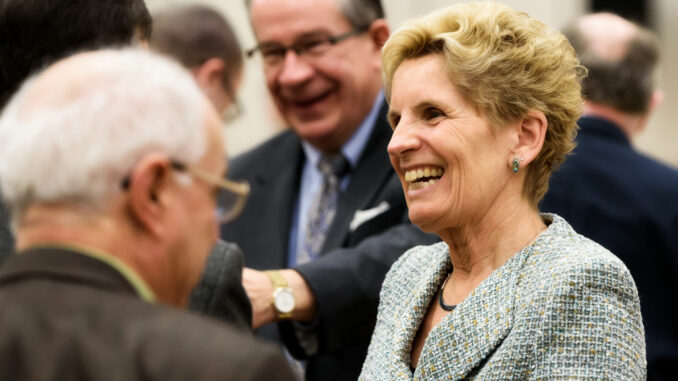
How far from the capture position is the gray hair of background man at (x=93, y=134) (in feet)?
5.72

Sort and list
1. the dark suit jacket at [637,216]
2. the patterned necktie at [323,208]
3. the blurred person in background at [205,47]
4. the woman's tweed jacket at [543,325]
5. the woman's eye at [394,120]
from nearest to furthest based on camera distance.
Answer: the woman's tweed jacket at [543,325] < the woman's eye at [394,120] < the patterned necktie at [323,208] < the dark suit jacket at [637,216] < the blurred person in background at [205,47]

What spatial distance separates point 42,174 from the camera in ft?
5.75

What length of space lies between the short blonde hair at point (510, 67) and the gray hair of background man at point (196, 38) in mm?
2130

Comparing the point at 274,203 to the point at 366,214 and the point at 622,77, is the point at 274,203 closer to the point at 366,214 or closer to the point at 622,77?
the point at 366,214

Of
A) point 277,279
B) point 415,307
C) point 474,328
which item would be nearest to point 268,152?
point 277,279

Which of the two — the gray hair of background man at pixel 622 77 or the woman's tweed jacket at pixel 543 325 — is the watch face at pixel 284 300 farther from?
the gray hair of background man at pixel 622 77

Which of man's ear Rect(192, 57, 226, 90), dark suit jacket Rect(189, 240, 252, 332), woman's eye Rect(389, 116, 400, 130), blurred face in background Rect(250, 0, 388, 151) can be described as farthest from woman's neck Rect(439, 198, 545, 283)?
man's ear Rect(192, 57, 226, 90)

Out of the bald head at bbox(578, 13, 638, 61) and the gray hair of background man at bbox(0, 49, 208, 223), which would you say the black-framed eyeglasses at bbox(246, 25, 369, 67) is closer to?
the bald head at bbox(578, 13, 638, 61)

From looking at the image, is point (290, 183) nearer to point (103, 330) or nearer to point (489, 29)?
point (489, 29)

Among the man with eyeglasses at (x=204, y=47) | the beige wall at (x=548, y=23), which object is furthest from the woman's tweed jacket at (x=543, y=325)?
the beige wall at (x=548, y=23)

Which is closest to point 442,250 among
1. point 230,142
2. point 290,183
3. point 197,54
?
point 290,183

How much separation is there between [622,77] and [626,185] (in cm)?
75

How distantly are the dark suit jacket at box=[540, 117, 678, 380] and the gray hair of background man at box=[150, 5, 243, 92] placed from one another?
1642mm

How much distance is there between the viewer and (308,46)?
407cm
